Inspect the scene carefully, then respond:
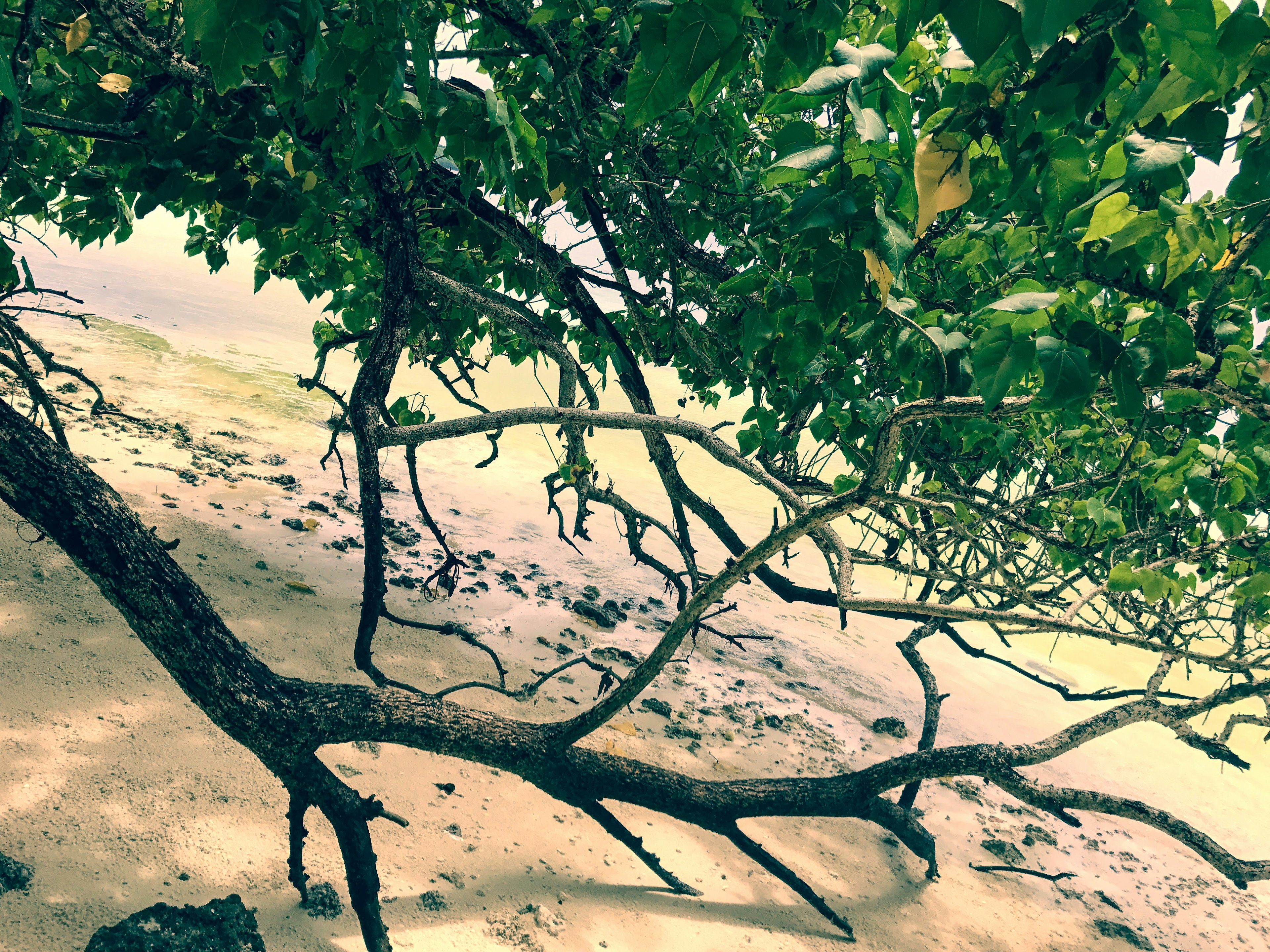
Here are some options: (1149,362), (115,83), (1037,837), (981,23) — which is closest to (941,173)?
(981,23)

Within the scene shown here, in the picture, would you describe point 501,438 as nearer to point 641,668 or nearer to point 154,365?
point 154,365

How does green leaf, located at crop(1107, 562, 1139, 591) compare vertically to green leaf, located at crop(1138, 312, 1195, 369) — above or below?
below

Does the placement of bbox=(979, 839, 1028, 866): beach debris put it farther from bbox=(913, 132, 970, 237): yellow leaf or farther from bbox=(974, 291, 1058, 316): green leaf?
bbox=(913, 132, 970, 237): yellow leaf

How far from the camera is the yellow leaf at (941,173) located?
116 centimetres

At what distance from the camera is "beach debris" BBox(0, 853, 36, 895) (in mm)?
2256

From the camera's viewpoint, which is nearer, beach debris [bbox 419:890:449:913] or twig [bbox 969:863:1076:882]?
beach debris [bbox 419:890:449:913]

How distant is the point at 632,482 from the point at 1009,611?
10554mm

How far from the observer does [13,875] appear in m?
2.29

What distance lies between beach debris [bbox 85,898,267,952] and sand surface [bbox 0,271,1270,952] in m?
0.22

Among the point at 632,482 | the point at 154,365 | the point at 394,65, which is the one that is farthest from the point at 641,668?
the point at 154,365

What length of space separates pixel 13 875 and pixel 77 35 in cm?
253

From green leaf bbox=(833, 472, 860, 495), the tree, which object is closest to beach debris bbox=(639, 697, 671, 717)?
the tree

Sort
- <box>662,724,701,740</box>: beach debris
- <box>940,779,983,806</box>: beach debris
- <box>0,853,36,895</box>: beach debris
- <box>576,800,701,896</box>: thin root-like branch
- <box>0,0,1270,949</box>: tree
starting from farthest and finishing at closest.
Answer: <box>940,779,983,806</box>: beach debris → <box>662,724,701,740</box>: beach debris → <box>576,800,701,896</box>: thin root-like branch → <box>0,853,36,895</box>: beach debris → <box>0,0,1270,949</box>: tree

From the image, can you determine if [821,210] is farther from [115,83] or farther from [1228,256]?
[115,83]
